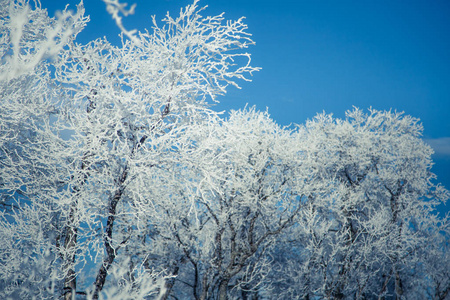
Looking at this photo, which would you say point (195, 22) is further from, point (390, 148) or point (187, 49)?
point (390, 148)

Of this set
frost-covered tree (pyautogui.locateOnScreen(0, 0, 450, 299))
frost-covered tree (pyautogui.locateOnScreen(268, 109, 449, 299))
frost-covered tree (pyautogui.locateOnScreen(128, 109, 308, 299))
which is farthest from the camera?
frost-covered tree (pyautogui.locateOnScreen(268, 109, 449, 299))

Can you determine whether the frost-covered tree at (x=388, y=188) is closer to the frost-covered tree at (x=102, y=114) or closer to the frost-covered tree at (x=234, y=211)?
the frost-covered tree at (x=234, y=211)

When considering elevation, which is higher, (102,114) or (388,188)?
(388,188)

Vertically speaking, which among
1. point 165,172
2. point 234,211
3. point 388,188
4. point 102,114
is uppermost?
point 388,188

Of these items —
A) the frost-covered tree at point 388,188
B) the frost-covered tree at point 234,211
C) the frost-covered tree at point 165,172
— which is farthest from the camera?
the frost-covered tree at point 388,188

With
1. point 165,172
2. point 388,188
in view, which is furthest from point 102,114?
point 388,188

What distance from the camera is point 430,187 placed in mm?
17609

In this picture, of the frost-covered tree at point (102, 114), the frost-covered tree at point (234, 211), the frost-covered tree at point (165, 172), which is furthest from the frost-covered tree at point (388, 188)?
the frost-covered tree at point (102, 114)

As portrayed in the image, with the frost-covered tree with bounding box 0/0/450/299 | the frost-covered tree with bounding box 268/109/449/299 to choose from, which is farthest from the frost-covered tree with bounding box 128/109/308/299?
the frost-covered tree with bounding box 268/109/449/299

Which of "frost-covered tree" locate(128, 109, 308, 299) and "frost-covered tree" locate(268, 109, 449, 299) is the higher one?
"frost-covered tree" locate(268, 109, 449, 299)

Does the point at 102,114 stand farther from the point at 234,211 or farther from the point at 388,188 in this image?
the point at 388,188

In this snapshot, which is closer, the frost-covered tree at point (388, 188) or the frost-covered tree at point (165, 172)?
the frost-covered tree at point (165, 172)

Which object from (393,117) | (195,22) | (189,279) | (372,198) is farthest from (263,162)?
(393,117)

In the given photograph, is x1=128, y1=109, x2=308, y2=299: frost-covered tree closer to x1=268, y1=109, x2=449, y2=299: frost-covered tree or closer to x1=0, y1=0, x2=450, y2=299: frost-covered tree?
x1=0, y1=0, x2=450, y2=299: frost-covered tree
